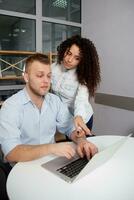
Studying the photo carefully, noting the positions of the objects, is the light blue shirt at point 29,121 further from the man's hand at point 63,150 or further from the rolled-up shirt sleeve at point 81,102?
the man's hand at point 63,150

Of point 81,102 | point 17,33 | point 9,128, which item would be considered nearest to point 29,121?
point 9,128

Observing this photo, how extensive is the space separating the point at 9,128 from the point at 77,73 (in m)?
0.88

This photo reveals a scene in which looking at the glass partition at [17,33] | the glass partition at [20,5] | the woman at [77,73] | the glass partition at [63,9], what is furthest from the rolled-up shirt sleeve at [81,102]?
the glass partition at [63,9]

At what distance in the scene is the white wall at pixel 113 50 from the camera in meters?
3.21

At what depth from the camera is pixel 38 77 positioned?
58.4 inches

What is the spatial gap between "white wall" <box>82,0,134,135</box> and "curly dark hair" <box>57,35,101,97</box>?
140 cm

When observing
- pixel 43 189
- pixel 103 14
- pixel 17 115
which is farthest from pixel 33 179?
pixel 103 14

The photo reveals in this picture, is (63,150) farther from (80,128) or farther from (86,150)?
(80,128)

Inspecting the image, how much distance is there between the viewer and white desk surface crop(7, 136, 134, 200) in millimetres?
903

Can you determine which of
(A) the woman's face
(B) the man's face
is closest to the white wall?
(A) the woman's face

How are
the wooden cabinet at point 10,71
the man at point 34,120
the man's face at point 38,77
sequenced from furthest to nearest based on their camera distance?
the wooden cabinet at point 10,71 → the man's face at point 38,77 → the man at point 34,120

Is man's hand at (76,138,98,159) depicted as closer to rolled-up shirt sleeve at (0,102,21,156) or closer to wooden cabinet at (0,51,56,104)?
rolled-up shirt sleeve at (0,102,21,156)

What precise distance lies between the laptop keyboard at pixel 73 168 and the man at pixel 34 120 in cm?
8

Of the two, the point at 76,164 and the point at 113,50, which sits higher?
the point at 113,50
